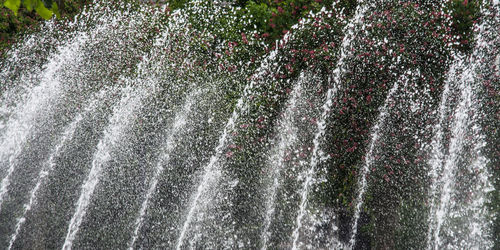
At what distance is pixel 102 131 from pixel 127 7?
3172 mm

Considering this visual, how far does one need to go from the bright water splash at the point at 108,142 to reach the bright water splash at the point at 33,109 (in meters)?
1.47

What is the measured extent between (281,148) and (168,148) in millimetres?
1897

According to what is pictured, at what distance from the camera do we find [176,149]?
626 centimetres

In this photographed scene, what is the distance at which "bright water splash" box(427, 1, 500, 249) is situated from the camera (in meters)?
4.46

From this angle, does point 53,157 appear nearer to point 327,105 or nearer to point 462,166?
point 327,105

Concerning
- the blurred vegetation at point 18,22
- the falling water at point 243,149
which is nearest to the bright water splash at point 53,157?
the falling water at point 243,149

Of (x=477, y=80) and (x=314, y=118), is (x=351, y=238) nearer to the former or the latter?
(x=314, y=118)

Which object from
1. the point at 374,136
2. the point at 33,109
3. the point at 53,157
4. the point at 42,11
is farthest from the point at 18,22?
the point at 374,136

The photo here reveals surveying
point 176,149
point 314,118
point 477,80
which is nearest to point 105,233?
point 176,149

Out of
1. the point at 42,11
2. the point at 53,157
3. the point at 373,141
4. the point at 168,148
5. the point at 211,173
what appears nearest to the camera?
the point at 42,11

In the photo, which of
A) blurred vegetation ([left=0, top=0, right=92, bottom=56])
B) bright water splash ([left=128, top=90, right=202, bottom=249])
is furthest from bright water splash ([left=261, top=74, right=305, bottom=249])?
blurred vegetation ([left=0, top=0, right=92, bottom=56])

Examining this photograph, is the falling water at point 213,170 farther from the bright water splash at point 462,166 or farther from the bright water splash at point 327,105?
the bright water splash at point 462,166

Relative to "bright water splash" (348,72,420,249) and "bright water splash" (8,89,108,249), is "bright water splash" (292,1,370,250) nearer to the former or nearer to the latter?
"bright water splash" (348,72,420,249)

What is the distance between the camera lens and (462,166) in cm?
470
